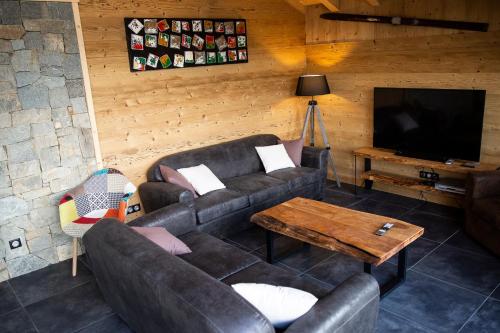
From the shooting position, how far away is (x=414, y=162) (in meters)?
4.51

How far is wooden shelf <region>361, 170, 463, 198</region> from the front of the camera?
176 inches

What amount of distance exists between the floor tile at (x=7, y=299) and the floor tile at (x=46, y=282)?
0.12ft

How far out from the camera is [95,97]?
398cm

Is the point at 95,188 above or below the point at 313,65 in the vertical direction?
below

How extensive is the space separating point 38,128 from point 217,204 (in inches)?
69.4

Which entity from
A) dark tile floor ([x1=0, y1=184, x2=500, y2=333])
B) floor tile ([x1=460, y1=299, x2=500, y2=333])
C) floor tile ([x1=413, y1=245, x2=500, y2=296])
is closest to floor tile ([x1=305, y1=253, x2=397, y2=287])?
dark tile floor ([x1=0, y1=184, x2=500, y2=333])

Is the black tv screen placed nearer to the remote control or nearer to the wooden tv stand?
the wooden tv stand

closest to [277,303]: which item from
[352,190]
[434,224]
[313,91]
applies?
[434,224]

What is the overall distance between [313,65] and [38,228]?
160 inches

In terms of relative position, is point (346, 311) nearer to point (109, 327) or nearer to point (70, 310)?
point (109, 327)

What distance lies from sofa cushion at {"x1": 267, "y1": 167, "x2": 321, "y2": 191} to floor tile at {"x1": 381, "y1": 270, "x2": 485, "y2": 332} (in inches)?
67.3

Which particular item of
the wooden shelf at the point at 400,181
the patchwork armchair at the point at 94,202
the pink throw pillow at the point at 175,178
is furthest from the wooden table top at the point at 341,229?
the wooden shelf at the point at 400,181

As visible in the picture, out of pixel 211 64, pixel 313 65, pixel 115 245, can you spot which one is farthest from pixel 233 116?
pixel 115 245

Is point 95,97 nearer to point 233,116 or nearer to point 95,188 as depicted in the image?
point 95,188
